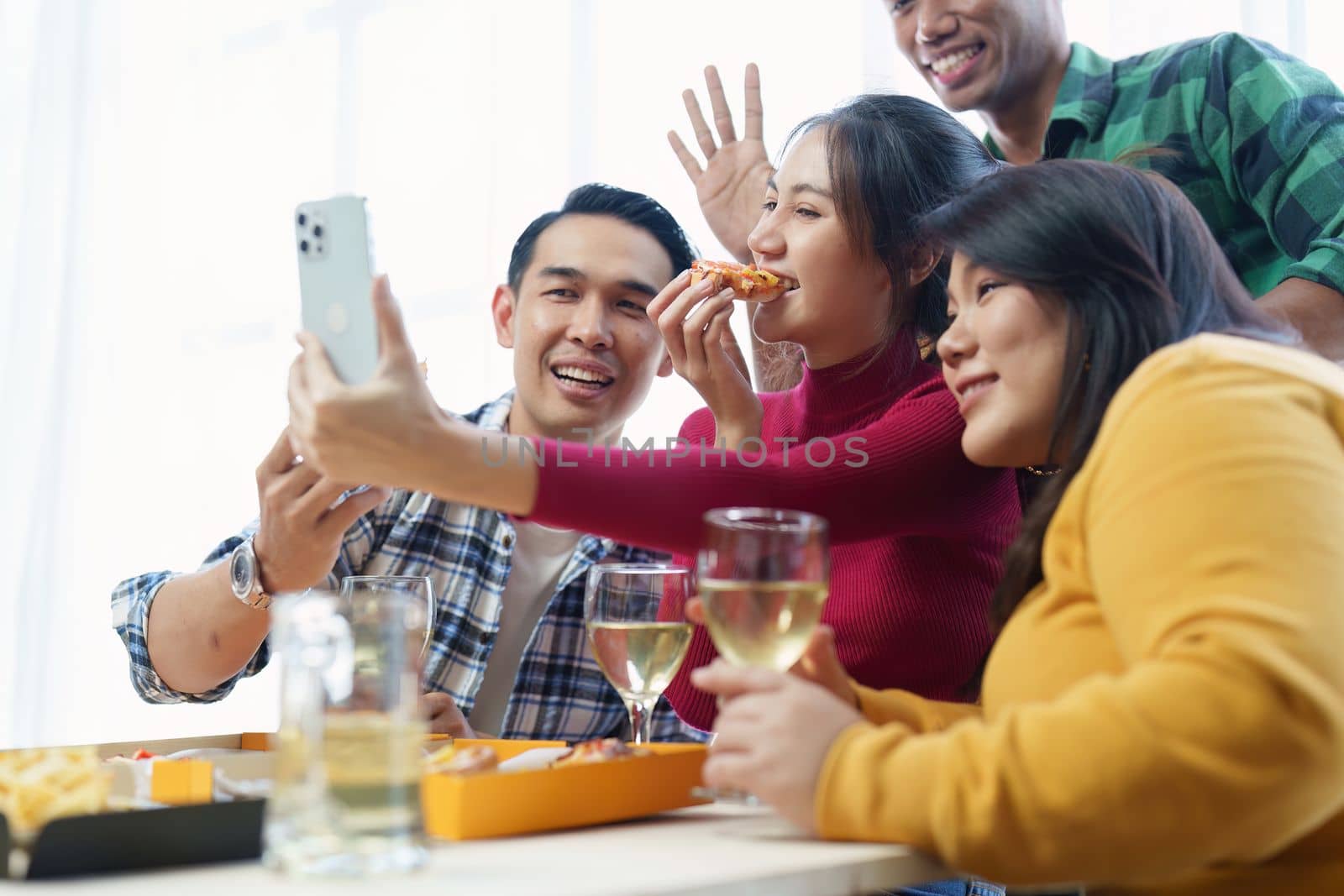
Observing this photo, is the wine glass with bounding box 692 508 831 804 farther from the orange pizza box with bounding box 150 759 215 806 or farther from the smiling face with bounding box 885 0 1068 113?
the smiling face with bounding box 885 0 1068 113

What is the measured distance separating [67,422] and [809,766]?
3940 millimetres


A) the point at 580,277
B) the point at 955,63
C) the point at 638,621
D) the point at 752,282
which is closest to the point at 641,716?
the point at 638,621

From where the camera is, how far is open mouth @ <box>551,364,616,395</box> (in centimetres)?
215

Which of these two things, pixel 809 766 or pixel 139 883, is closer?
pixel 139 883

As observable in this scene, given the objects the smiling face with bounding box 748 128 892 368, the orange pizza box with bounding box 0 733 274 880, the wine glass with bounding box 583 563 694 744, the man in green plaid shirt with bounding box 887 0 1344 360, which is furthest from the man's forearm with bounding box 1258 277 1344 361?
the orange pizza box with bounding box 0 733 274 880

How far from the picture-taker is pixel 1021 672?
3.18ft

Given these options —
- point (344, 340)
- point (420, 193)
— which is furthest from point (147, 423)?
point (344, 340)

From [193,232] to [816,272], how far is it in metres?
3.22

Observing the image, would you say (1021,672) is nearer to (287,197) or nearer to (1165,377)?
(1165,377)

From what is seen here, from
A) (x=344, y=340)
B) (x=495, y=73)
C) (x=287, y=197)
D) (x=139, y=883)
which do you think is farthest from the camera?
(x=287, y=197)

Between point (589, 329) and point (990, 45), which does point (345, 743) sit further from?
point (990, 45)

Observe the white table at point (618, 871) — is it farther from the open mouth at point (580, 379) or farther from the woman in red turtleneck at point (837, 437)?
the open mouth at point (580, 379)

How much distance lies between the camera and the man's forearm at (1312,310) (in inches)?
72.9

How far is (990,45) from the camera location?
7.61 ft
